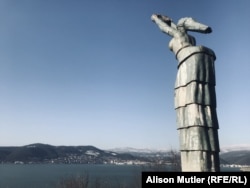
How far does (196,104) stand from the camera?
6582 mm

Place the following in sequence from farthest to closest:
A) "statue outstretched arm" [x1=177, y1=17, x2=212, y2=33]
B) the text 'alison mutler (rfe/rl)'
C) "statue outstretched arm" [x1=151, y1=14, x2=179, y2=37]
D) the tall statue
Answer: "statue outstretched arm" [x1=151, y1=14, x2=179, y2=37]
"statue outstretched arm" [x1=177, y1=17, x2=212, y2=33]
the tall statue
the text 'alison mutler (rfe/rl)'

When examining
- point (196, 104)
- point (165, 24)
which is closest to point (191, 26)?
point (165, 24)

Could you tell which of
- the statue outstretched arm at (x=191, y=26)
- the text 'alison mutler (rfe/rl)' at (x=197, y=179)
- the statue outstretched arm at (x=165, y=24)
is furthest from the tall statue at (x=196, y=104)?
the text 'alison mutler (rfe/rl)' at (x=197, y=179)

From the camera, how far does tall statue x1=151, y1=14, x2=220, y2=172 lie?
6.44 meters

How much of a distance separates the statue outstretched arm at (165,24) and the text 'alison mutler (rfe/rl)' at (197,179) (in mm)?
3101

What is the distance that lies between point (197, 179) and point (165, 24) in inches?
138

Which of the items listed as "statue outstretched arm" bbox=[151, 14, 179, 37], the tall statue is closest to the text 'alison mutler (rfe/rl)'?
the tall statue

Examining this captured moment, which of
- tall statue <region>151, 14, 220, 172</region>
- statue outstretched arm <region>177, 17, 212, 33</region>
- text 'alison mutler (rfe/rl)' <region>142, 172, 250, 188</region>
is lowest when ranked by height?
text 'alison mutler (rfe/rl)' <region>142, 172, 250, 188</region>

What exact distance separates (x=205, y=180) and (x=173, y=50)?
2972 millimetres

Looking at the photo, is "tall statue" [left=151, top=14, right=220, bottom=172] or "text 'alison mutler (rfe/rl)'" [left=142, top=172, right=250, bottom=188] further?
"tall statue" [left=151, top=14, right=220, bottom=172]

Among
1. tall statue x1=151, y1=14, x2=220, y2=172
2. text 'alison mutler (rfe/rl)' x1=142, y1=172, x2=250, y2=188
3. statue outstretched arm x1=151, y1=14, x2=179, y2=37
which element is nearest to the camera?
text 'alison mutler (rfe/rl)' x1=142, y1=172, x2=250, y2=188

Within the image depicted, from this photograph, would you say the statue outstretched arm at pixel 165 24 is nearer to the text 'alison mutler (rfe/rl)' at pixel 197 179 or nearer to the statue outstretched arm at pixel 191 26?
the statue outstretched arm at pixel 191 26

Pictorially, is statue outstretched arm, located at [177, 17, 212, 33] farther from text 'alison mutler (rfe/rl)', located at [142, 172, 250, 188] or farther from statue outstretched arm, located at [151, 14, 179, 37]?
text 'alison mutler (rfe/rl)', located at [142, 172, 250, 188]

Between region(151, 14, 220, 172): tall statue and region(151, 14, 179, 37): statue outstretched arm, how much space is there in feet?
0.63
